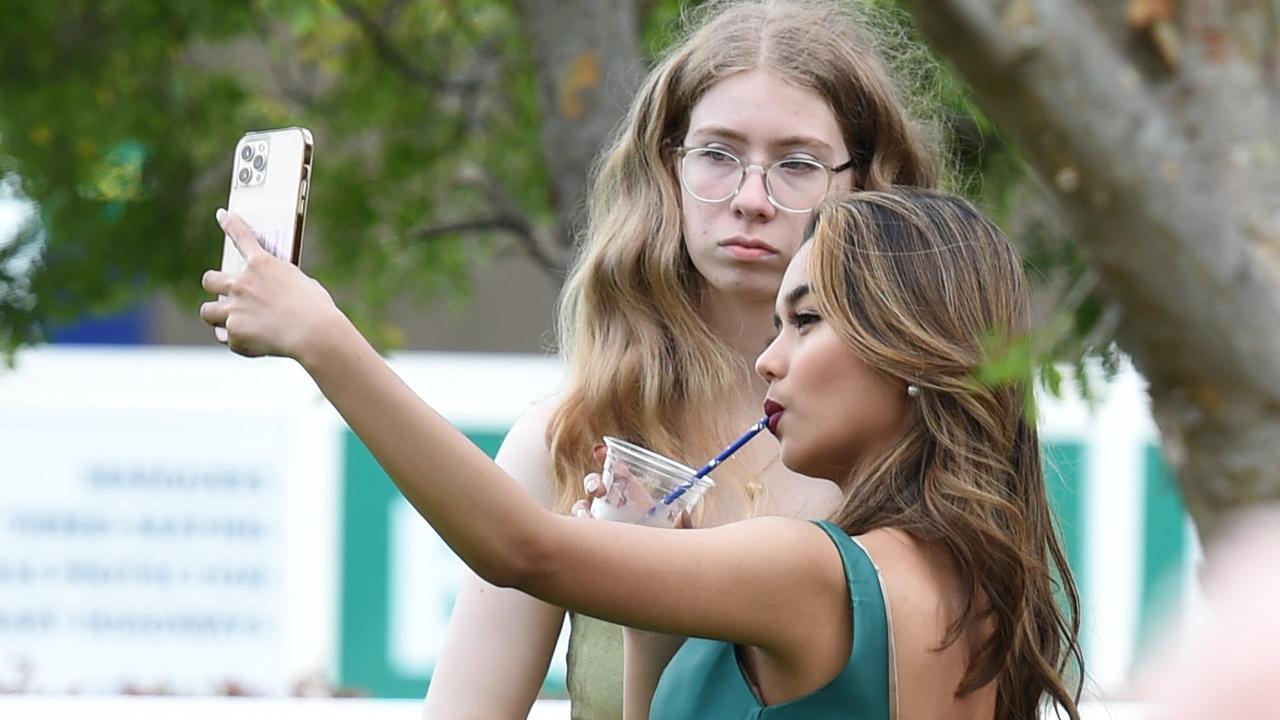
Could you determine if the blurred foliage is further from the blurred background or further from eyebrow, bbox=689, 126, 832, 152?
eyebrow, bbox=689, 126, 832, 152

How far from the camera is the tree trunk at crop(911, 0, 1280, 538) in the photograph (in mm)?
1471

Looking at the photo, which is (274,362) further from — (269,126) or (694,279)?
(694,279)

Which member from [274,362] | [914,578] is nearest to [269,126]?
[274,362]

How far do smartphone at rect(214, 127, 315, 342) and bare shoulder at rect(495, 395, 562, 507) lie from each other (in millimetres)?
637

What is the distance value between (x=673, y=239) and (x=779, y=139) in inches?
8.5

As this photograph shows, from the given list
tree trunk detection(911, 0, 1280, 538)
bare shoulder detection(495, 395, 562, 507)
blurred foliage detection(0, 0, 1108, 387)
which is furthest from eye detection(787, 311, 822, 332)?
blurred foliage detection(0, 0, 1108, 387)

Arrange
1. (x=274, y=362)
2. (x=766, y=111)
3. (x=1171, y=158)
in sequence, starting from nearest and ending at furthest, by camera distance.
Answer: (x=1171, y=158), (x=766, y=111), (x=274, y=362)

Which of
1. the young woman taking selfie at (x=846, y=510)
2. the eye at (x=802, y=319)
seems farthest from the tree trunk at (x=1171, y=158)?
the eye at (x=802, y=319)

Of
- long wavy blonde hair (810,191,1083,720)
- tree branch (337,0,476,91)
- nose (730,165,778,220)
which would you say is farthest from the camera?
tree branch (337,0,476,91)

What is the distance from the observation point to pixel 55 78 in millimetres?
6000

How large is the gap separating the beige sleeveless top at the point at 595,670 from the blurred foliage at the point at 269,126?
233 centimetres

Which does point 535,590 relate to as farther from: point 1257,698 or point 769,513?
point 1257,698

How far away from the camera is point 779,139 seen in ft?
8.94

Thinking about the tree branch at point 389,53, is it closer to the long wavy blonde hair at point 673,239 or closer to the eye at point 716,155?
the long wavy blonde hair at point 673,239
